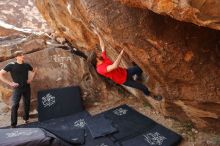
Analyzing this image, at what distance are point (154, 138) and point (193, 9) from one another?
3.44 metres

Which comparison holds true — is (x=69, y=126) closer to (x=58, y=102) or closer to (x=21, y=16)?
(x=58, y=102)

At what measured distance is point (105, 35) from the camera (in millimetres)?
5648

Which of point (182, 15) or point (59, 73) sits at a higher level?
point (182, 15)

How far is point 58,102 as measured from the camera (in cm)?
790

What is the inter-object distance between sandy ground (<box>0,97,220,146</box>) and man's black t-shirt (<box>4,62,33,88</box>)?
1.05 m

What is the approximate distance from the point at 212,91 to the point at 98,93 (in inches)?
135

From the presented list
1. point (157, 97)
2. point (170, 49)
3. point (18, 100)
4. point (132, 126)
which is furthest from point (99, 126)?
point (170, 49)

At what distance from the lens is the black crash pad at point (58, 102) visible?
25.6 feet

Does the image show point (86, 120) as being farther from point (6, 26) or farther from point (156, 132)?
point (6, 26)

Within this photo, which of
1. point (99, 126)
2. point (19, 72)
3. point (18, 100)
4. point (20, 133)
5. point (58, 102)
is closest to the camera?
point (20, 133)

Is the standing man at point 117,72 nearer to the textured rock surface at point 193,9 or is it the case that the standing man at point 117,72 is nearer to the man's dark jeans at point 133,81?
the man's dark jeans at point 133,81

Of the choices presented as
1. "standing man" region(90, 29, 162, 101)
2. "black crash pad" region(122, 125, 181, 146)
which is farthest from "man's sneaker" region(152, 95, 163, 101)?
"black crash pad" region(122, 125, 181, 146)

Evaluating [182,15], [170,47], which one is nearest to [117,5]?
[170,47]

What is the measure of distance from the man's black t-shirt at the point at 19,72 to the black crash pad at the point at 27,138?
1430mm
